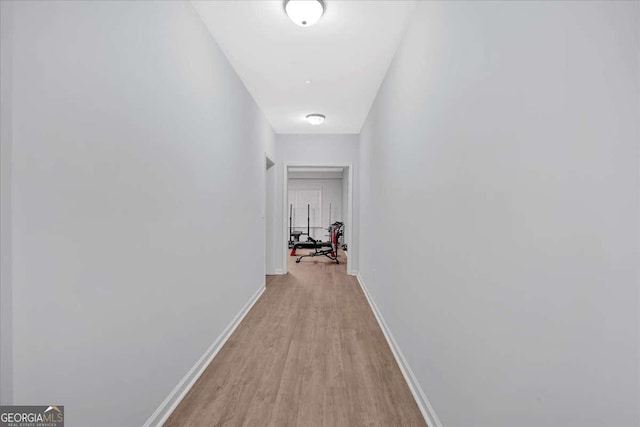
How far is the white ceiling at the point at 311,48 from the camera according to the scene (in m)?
2.09

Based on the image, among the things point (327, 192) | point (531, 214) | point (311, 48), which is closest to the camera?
point (531, 214)

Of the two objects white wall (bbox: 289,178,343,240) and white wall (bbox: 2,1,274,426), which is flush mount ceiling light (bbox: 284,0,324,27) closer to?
white wall (bbox: 2,1,274,426)

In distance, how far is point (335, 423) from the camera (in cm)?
173

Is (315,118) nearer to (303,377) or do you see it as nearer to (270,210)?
(270,210)

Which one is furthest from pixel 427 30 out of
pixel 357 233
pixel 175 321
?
pixel 357 233

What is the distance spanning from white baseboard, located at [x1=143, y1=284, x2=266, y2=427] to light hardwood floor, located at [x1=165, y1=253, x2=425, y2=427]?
0.13 ft

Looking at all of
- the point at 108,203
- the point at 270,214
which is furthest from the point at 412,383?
the point at 270,214

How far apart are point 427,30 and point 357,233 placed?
3.91m

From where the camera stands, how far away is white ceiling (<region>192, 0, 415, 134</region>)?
82.2 inches

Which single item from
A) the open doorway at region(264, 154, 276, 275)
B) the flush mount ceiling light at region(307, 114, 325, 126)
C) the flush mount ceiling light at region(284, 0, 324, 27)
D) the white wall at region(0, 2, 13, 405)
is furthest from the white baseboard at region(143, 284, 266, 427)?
the flush mount ceiling light at region(307, 114, 325, 126)

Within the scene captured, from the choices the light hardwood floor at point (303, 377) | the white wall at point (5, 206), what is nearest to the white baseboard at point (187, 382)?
the light hardwood floor at point (303, 377)

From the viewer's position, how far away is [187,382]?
2.02 m

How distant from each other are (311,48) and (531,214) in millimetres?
2357

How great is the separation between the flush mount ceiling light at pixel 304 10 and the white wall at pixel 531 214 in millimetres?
684
